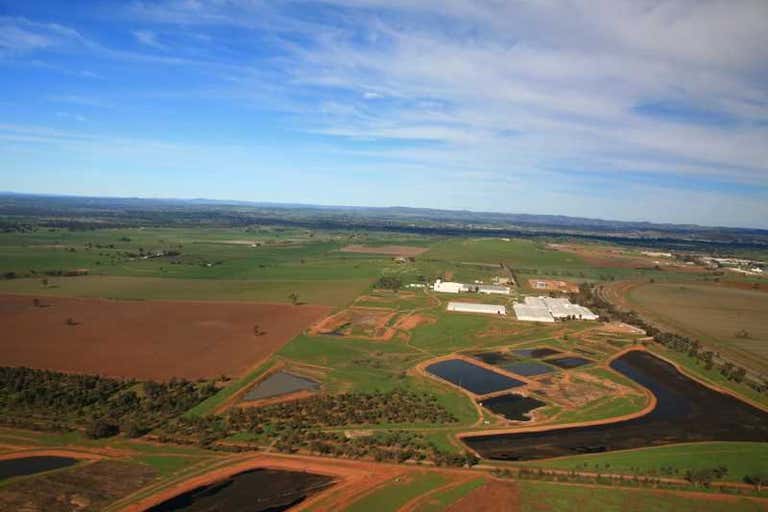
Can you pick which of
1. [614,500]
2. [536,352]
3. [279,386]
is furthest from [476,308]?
[614,500]

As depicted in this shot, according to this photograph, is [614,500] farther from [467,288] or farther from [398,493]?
[467,288]

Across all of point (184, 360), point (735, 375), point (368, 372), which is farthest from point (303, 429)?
point (735, 375)

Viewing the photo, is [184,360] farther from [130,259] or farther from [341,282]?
[130,259]

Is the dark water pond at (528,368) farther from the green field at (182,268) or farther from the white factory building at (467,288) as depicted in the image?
the white factory building at (467,288)

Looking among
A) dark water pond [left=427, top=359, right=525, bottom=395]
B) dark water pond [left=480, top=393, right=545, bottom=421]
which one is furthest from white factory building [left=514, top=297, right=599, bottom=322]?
dark water pond [left=480, top=393, right=545, bottom=421]

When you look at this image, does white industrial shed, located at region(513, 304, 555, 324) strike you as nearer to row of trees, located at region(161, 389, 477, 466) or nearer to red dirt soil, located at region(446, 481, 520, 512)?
row of trees, located at region(161, 389, 477, 466)

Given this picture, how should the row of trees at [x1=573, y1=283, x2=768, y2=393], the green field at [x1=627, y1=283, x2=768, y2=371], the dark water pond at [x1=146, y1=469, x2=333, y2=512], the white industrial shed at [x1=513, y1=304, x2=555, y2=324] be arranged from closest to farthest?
the dark water pond at [x1=146, y1=469, x2=333, y2=512] < the row of trees at [x1=573, y1=283, x2=768, y2=393] < the green field at [x1=627, y1=283, x2=768, y2=371] < the white industrial shed at [x1=513, y1=304, x2=555, y2=324]

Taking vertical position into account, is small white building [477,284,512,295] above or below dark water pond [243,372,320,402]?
above

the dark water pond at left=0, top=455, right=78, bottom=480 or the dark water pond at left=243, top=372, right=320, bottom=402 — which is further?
the dark water pond at left=243, top=372, right=320, bottom=402
